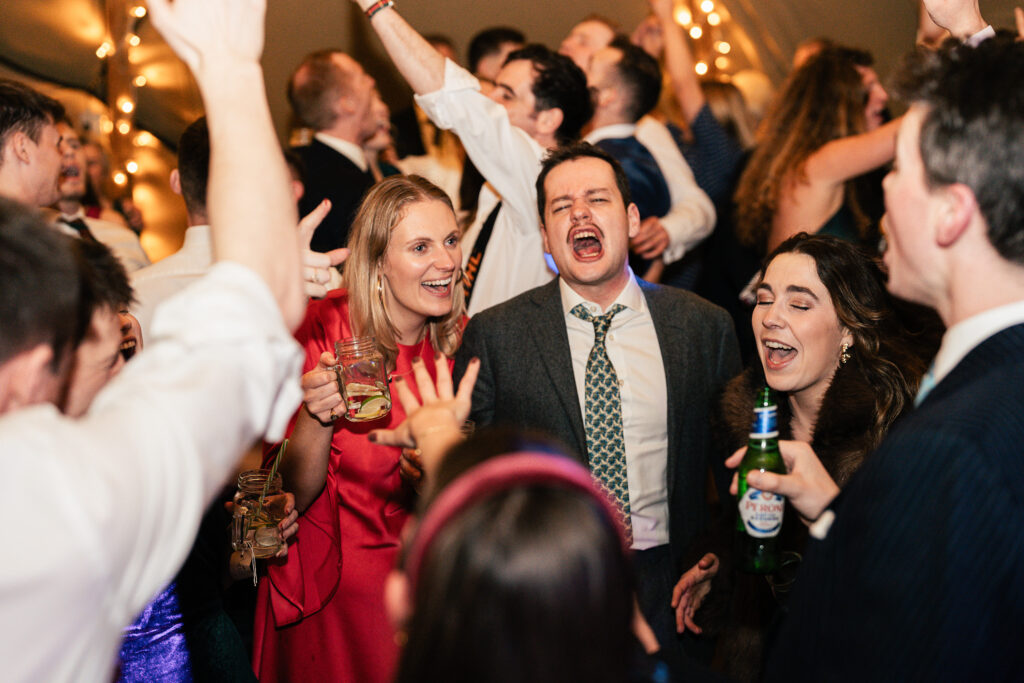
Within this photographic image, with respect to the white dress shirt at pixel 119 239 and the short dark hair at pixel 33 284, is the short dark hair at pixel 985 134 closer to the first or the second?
the short dark hair at pixel 33 284

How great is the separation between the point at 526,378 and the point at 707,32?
165 inches

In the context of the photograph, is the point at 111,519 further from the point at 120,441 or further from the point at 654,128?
the point at 654,128

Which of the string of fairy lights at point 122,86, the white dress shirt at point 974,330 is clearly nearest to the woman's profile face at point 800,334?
the white dress shirt at point 974,330

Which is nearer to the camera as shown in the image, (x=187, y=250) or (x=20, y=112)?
(x=20, y=112)

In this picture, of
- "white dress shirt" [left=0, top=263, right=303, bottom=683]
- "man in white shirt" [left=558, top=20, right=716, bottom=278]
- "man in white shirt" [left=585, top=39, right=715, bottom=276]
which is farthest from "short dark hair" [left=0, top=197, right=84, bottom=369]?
"man in white shirt" [left=585, top=39, right=715, bottom=276]

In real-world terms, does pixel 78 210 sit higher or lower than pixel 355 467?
higher

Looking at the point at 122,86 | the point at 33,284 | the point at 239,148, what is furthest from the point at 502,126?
the point at 122,86

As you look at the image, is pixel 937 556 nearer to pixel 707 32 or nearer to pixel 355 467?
pixel 355 467

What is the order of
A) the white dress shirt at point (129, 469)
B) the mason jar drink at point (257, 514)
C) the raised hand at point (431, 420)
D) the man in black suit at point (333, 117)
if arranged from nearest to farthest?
the white dress shirt at point (129, 469)
the raised hand at point (431, 420)
the mason jar drink at point (257, 514)
the man in black suit at point (333, 117)

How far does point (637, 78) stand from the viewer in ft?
12.1

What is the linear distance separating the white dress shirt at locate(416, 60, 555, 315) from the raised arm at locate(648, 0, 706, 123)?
120 cm

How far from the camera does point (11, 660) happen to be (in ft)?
2.52

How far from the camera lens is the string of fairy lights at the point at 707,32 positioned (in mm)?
5535

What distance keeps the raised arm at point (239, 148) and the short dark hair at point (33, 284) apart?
0.56 ft
